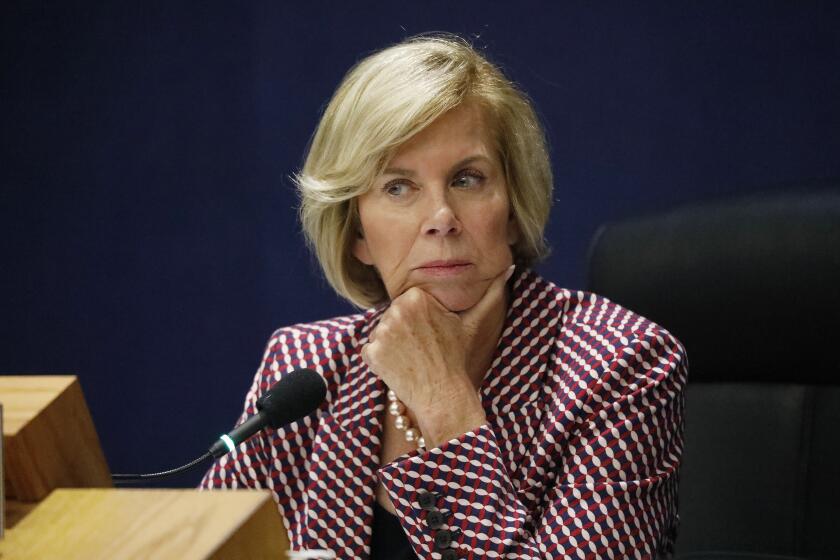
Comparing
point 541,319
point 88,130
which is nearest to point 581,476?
point 541,319

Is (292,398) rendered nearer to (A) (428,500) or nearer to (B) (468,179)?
(A) (428,500)

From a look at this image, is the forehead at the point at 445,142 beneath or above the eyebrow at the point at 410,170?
above

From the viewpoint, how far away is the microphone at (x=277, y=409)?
1.09 metres

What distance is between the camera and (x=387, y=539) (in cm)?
147

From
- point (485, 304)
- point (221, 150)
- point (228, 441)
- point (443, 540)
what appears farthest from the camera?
point (221, 150)

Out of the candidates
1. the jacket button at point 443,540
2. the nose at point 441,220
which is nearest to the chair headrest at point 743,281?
the nose at point 441,220

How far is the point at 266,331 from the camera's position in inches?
101

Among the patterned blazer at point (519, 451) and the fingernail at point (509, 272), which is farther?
the fingernail at point (509, 272)

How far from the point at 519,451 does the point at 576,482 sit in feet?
0.39

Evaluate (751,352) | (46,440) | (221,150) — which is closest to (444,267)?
(751,352)

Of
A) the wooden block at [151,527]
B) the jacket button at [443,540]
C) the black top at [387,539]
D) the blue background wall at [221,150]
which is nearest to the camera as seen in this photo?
the wooden block at [151,527]

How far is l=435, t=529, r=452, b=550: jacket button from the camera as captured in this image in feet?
4.30

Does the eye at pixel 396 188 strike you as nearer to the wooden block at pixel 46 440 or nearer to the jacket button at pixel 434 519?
the jacket button at pixel 434 519

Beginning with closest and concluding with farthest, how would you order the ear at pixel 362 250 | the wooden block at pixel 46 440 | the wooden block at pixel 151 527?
the wooden block at pixel 151 527, the wooden block at pixel 46 440, the ear at pixel 362 250
